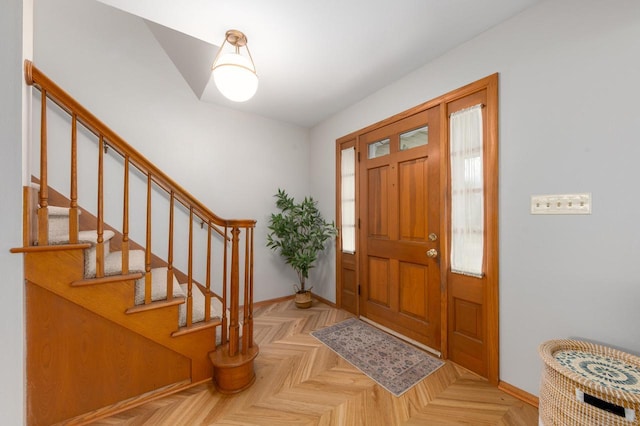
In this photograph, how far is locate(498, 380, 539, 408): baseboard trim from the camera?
4.99 ft

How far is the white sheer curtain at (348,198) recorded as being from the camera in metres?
2.93

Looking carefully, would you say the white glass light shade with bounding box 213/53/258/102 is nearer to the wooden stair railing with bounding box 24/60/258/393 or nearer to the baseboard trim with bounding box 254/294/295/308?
the wooden stair railing with bounding box 24/60/258/393

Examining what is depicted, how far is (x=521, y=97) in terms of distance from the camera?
1588 millimetres

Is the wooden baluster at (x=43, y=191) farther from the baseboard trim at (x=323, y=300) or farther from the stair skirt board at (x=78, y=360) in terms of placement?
the baseboard trim at (x=323, y=300)

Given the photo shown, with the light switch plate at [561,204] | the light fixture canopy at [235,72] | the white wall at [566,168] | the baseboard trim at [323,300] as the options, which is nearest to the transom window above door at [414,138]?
the white wall at [566,168]

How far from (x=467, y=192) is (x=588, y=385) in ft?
4.04

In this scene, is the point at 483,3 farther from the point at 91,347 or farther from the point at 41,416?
the point at 41,416

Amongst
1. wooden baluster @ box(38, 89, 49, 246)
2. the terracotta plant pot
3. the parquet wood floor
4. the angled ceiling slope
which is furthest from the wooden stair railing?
the terracotta plant pot

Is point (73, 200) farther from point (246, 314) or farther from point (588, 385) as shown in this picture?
point (588, 385)

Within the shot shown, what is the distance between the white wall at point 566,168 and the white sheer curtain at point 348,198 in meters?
1.40

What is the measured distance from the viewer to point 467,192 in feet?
6.16

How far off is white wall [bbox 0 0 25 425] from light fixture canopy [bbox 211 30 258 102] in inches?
37.5

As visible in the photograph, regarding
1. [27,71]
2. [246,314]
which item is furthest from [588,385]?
[27,71]

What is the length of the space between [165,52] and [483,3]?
2.93 meters
